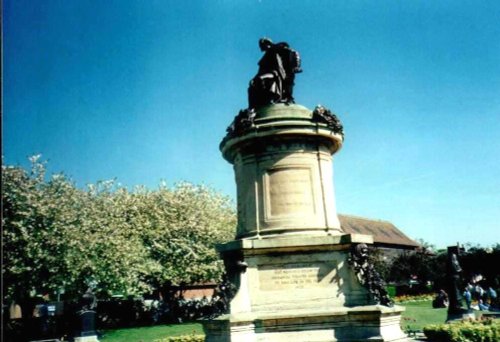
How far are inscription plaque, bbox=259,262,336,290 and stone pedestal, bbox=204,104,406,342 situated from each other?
2 cm

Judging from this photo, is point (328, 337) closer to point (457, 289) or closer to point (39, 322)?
point (457, 289)

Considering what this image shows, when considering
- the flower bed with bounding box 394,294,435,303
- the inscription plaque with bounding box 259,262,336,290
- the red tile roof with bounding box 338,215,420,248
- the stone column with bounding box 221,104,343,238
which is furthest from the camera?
the red tile roof with bounding box 338,215,420,248

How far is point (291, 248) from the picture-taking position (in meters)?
9.87

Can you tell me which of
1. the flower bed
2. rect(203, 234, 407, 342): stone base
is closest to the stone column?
rect(203, 234, 407, 342): stone base

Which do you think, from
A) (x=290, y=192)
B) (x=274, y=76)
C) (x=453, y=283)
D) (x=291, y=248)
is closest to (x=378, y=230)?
(x=453, y=283)

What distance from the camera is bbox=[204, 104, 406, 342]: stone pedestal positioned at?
929 centimetres

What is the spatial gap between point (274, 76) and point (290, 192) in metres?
3.19

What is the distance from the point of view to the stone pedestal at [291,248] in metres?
9.29

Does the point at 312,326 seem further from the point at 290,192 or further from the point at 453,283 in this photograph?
the point at 453,283

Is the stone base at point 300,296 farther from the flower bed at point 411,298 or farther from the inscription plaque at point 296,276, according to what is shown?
the flower bed at point 411,298

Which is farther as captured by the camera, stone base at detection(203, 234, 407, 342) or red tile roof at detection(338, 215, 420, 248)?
red tile roof at detection(338, 215, 420, 248)

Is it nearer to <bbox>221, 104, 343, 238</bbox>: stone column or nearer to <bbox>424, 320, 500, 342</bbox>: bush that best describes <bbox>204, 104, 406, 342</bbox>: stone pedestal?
<bbox>221, 104, 343, 238</bbox>: stone column

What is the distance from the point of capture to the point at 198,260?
117ft

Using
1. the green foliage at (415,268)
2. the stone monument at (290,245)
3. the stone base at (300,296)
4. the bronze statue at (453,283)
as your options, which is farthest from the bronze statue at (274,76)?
the green foliage at (415,268)
